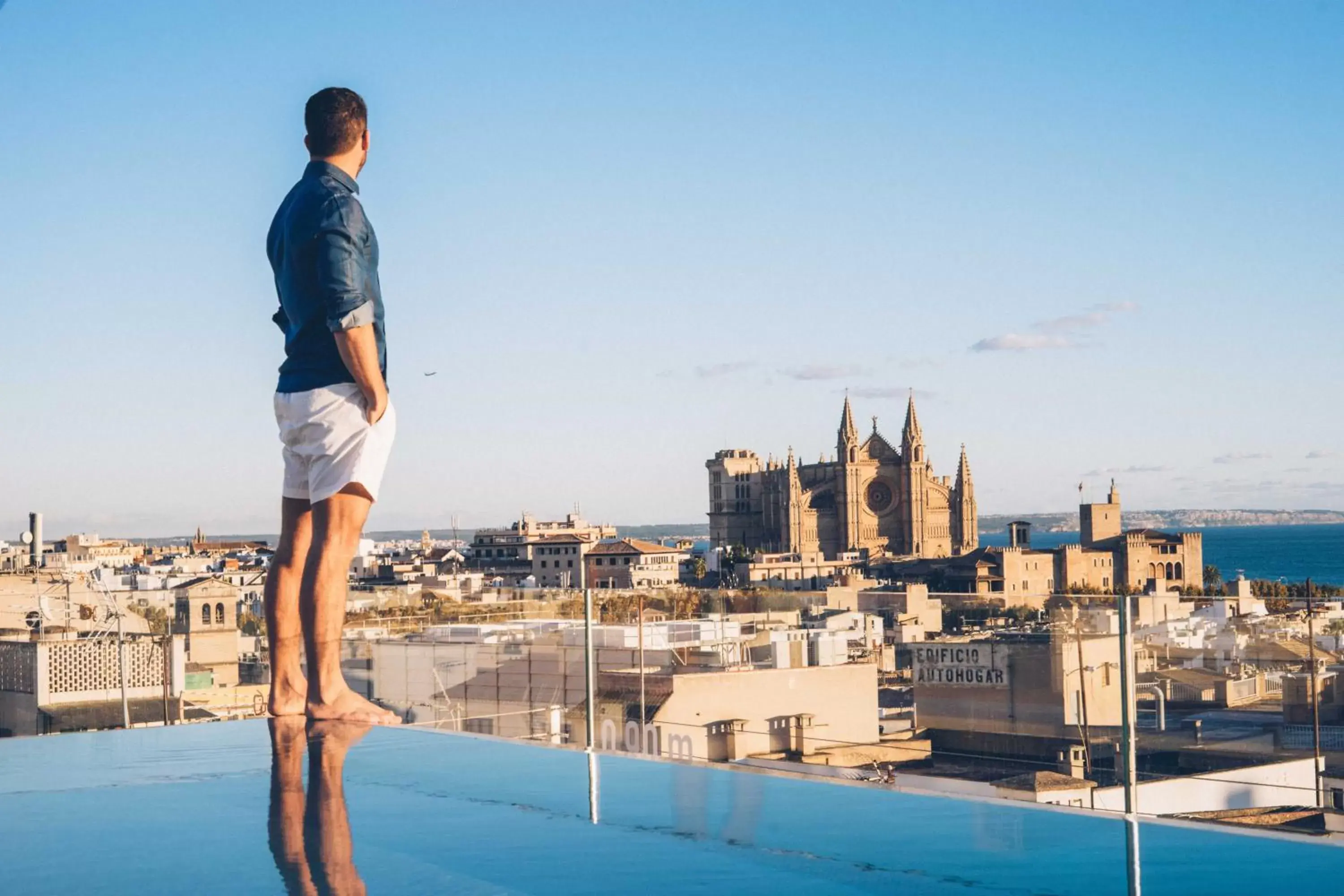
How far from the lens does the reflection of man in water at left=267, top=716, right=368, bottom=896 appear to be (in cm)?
212

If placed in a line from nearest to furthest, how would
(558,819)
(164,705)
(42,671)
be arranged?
(558,819), (164,705), (42,671)

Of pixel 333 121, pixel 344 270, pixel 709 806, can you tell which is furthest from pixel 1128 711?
pixel 333 121

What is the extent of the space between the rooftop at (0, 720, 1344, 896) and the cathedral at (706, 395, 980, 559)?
6034 cm

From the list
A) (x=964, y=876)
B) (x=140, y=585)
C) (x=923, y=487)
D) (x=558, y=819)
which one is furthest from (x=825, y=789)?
(x=923, y=487)

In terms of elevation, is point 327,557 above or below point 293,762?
above

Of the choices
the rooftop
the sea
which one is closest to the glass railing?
the rooftop

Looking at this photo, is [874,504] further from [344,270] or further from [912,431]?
[344,270]

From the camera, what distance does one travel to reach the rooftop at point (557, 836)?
2078mm

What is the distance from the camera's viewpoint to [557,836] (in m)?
2.46

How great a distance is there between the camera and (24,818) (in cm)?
272

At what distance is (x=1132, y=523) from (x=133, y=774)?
6152 inches

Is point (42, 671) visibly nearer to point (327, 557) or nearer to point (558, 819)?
point (327, 557)

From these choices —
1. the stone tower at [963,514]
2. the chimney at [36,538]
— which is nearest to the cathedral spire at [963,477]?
the stone tower at [963,514]

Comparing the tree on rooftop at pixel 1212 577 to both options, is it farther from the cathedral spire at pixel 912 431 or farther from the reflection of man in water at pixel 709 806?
the reflection of man in water at pixel 709 806
